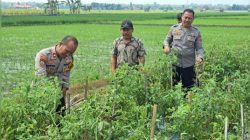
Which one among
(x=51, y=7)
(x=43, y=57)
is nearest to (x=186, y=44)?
(x=43, y=57)

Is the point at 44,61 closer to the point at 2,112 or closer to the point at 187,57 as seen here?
the point at 2,112

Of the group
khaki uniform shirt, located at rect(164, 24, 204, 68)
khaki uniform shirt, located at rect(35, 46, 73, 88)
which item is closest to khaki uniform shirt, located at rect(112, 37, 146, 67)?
khaki uniform shirt, located at rect(164, 24, 204, 68)

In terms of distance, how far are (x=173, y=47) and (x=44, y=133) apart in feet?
9.32

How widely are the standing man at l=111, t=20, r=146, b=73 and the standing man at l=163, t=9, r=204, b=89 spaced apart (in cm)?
44

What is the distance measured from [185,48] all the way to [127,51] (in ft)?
3.06

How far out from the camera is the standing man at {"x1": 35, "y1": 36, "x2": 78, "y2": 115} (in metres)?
4.63

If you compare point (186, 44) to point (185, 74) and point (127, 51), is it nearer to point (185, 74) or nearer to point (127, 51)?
point (185, 74)

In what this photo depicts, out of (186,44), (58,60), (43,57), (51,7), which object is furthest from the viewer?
(51,7)

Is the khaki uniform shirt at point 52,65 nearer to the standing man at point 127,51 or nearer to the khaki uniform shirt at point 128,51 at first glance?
the standing man at point 127,51

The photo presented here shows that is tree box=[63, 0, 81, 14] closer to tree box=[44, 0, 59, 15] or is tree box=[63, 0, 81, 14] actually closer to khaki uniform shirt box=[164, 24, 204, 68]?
tree box=[44, 0, 59, 15]

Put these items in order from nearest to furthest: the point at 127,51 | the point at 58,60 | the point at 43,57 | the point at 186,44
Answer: the point at 43,57 → the point at 58,60 → the point at 127,51 → the point at 186,44

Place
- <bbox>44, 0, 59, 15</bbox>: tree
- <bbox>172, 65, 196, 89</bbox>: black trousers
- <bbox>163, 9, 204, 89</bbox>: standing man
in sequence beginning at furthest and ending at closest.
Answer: <bbox>44, 0, 59, 15</bbox>: tree, <bbox>172, 65, 196, 89</bbox>: black trousers, <bbox>163, 9, 204, 89</bbox>: standing man

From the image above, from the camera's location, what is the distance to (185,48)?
6332 mm

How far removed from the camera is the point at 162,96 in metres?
5.22
